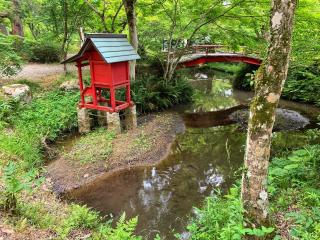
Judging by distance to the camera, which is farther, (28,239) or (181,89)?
(181,89)

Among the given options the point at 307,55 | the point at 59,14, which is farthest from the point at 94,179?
the point at 59,14

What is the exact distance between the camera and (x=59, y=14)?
1228 cm

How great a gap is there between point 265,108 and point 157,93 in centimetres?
881

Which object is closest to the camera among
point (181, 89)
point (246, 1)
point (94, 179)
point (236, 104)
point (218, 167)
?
point (94, 179)

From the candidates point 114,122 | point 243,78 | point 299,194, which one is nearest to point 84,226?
point 299,194

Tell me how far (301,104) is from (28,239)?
13.8 meters

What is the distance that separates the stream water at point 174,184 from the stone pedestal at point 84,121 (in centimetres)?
275

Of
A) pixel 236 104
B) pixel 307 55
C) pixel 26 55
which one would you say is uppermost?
pixel 307 55

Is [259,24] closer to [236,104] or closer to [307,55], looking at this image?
[307,55]

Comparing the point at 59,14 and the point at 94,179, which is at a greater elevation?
the point at 59,14

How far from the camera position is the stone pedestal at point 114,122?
8.39 meters

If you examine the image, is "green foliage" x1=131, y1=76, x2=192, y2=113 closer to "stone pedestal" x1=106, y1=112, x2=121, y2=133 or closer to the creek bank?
"stone pedestal" x1=106, y1=112, x2=121, y2=133

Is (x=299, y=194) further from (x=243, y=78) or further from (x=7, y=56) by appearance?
(x=243, y=78)

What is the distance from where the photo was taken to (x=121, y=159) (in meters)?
7.33
